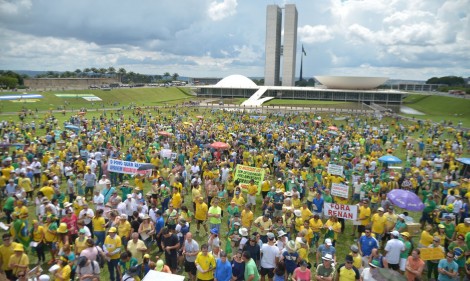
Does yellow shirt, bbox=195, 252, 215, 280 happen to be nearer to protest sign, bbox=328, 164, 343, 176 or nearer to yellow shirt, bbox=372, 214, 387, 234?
yellow shirt, bbox=372, 214, 387, 234

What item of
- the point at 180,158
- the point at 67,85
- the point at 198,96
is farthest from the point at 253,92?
the point at 180,158

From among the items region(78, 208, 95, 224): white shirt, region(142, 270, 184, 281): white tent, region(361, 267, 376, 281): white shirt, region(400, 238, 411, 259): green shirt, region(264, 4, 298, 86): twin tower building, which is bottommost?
region(400, 238, 411, 259): green shirt

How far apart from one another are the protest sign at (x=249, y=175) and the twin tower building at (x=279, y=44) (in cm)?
11349

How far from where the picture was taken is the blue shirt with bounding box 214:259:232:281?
6.42 meters

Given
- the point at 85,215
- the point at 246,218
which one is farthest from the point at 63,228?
the point at 246,218

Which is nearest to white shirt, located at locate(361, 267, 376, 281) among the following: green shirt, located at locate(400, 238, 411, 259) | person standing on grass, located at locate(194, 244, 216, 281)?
green shirt, located at locate(400, 238, 411, 259)

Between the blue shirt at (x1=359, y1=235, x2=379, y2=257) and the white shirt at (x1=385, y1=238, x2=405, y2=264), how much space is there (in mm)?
300

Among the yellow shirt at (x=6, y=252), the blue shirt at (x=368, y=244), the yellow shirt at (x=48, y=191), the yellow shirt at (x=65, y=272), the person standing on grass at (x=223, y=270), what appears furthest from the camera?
the yellow shirt at (x=48, y=191)

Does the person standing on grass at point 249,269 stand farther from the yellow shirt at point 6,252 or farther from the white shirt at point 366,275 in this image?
the yellow shirt at point 6,252

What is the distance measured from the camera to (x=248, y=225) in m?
9.18

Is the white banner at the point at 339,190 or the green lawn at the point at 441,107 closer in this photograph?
the white banner at the point at 339,190

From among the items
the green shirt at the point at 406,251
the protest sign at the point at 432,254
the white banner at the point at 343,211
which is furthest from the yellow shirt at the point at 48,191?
the protest sign at the point at 432,254

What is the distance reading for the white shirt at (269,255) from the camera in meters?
7.21

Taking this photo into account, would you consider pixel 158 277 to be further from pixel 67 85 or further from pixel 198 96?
pixel 67 85
